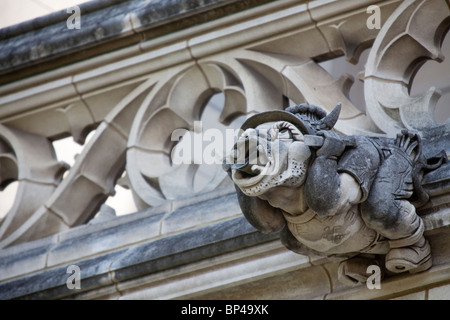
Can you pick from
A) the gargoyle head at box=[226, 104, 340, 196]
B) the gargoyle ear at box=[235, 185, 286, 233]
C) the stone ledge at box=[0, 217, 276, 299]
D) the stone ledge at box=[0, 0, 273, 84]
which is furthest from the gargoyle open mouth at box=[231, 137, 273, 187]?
the stone ledge at box=[0, 0, 273, 84]

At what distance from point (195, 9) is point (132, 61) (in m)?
0.35

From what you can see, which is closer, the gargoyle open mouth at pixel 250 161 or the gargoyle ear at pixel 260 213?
the gargoyle open mouth at pixel 250 161

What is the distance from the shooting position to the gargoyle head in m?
4.44

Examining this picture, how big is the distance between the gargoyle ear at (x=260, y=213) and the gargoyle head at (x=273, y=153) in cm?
12

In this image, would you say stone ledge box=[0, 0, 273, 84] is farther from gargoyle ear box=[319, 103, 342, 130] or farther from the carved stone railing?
gargoyle ear box=[319, 103, 342, 130]

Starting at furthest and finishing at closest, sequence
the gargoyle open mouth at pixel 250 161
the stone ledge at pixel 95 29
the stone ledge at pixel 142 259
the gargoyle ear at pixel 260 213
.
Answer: the stone ledge at pixel 95 29 → the stone ledge at pixel 142 259 → the gargoyle ear at pixel 260 213 → the gargoyle open mouth at pixel 250 161

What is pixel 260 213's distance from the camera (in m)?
4.60

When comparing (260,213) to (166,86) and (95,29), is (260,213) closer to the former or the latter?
(166,86)

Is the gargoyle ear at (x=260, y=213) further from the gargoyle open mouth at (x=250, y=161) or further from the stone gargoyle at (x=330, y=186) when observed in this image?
the gargoyle open mouth at (x=250, y=161)

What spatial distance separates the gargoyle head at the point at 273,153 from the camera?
444cm

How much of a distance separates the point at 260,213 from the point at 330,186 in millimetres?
253

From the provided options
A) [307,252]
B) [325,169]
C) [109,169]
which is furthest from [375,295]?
[109,169]

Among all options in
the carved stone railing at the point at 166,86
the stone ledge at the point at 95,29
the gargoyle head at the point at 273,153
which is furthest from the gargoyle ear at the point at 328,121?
the stone ledge at the point at 95,29

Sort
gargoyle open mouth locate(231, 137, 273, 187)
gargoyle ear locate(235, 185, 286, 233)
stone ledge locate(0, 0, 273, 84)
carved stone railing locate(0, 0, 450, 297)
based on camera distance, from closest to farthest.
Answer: gargoyle open mouth locate(231, 137, 273, 187)
gargoyle ear locate(235, 185, 286, 233)
carved stone railing locate(0, 0, 450, 297)
stone ledge locate(0, 0, 273, 84)
